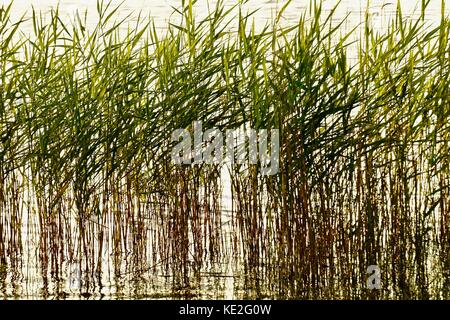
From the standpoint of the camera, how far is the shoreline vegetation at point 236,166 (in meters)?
4.83

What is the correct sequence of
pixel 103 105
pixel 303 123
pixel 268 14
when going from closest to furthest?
pixel 303 123, pixel 103 105, pixel 268 14

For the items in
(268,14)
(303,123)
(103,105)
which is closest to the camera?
(303,123)

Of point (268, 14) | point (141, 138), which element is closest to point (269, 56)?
point (141, 138)

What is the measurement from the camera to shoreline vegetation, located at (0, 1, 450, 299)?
4.83 meters

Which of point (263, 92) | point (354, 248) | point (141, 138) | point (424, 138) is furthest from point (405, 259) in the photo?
point (141, 138)

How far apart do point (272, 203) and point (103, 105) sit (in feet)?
3.30

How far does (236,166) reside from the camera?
16.6 ft

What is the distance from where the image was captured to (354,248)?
16.1 feet

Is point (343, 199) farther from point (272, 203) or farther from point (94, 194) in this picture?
point (94, 194)

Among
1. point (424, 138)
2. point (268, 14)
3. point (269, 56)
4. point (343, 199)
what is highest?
point (268, 14)

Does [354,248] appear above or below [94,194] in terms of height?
below

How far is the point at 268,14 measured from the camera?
12906 mm

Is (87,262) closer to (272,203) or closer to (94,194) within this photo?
(94,194)

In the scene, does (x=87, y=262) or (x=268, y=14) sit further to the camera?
(x=268, y=14)
